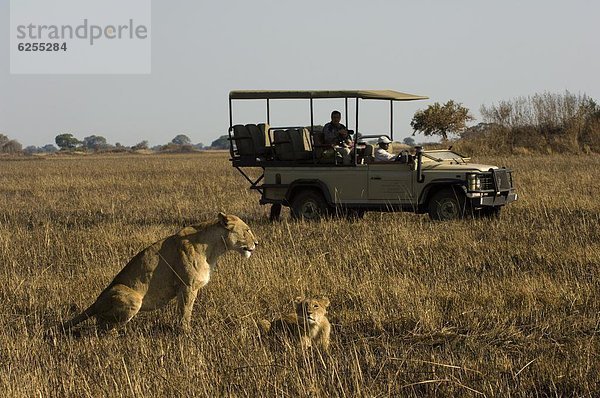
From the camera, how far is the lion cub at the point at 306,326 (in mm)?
6660

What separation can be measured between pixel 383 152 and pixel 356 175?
57cm

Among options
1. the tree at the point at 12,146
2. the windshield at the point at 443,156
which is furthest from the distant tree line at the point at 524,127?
the tree at the point at 12,146

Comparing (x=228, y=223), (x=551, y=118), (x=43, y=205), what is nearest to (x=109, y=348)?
(x=228, y=223)

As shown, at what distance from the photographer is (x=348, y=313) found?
789 cm

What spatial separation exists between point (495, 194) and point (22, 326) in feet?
29.1

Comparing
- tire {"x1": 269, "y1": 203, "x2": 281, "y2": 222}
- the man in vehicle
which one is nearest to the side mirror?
the man in vehicle

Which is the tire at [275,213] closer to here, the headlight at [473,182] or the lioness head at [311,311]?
the headlight at [473,182]

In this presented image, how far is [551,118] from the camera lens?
174 feet

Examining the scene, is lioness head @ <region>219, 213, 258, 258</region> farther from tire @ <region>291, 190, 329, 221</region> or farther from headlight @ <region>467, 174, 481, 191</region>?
tire @ <region>291, 190, 329, 221</region>

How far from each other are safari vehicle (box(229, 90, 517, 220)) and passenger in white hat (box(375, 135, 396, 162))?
112mm

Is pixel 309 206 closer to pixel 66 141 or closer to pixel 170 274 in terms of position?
pixel 170 274

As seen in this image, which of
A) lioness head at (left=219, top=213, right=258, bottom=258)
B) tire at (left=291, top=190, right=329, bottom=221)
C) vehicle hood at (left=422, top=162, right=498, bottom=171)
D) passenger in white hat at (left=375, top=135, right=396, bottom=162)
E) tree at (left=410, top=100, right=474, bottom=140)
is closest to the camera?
lioness head at (left=219, top=213, right=258, bottom=258)

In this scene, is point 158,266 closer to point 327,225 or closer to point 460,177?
point 327,225

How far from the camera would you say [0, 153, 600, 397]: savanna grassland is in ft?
18.9
